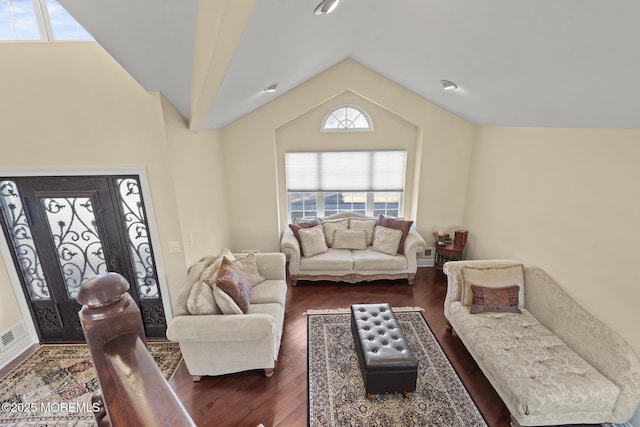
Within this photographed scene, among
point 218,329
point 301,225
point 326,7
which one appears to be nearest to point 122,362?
point 326,7

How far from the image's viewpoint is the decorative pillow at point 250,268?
3838 millimetres

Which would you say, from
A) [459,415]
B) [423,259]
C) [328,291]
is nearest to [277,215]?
[328,291]

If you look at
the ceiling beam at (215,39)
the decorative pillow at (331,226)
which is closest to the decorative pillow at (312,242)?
the decorative pillow at (331,226)

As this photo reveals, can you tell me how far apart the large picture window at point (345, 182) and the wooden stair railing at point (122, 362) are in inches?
188

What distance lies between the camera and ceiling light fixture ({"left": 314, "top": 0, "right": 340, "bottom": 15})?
6.68ft

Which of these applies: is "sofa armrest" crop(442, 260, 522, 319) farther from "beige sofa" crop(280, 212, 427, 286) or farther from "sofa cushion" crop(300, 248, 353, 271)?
"sofa cushion" crop(300, 248, 353, 271)

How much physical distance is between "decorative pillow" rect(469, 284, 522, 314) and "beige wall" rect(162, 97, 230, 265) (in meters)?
3.13

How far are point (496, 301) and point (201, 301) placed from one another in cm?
302

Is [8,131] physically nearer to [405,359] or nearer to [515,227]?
[405,359]

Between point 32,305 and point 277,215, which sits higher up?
point 277,215

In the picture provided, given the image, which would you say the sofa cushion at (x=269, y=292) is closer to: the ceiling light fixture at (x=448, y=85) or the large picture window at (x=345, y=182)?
the large picture window at (x=345, y=182)

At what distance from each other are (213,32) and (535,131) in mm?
3476

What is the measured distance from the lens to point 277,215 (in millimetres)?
5250

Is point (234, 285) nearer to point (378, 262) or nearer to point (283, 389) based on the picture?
point (283, 389)
